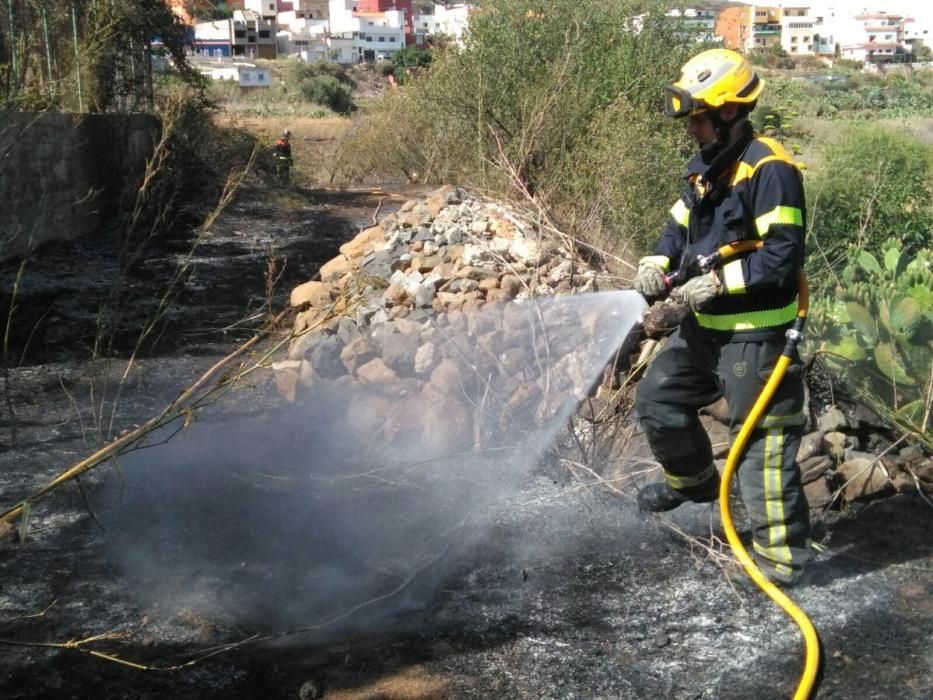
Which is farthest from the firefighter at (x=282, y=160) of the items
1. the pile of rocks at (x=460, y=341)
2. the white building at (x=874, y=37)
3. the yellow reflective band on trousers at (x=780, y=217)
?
the white building at (x=874, y=37)

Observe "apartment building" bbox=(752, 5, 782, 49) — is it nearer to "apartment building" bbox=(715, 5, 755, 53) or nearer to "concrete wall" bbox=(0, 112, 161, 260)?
"apartment building" bbox=(715, 5, 755, 53)

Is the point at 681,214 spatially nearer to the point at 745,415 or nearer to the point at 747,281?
the point at 747,281

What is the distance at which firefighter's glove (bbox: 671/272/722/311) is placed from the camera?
3.54m

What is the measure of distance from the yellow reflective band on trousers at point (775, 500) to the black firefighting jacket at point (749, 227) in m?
0.41

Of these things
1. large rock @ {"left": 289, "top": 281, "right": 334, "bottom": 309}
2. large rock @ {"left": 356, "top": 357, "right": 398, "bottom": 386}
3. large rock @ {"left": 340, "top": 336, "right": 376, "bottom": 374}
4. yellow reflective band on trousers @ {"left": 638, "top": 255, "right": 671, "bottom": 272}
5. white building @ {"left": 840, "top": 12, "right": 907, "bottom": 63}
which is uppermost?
white building @ {"left": 840, "top": 12, "right": 907, "bottom": 63}

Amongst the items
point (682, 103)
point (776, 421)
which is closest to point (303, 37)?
point (682, 103)

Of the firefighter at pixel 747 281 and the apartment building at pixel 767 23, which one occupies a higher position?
the apartment building at pixel 767 23

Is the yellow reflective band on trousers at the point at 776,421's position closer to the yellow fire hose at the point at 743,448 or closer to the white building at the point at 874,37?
the yellow fire hose at the point at 743,448

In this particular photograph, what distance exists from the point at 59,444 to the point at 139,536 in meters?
1.55

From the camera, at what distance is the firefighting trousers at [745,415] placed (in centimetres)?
365

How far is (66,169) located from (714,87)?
10.8 meters

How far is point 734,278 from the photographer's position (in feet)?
11.6

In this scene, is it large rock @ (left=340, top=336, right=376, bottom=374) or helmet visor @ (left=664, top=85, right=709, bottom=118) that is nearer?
helmet visor @ (left=664, top=85, right=709, bottom=118)

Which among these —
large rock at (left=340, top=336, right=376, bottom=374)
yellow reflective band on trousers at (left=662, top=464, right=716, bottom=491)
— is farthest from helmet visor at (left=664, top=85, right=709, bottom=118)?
large rock at (left=340, top=336, right=376, bottom=374)
